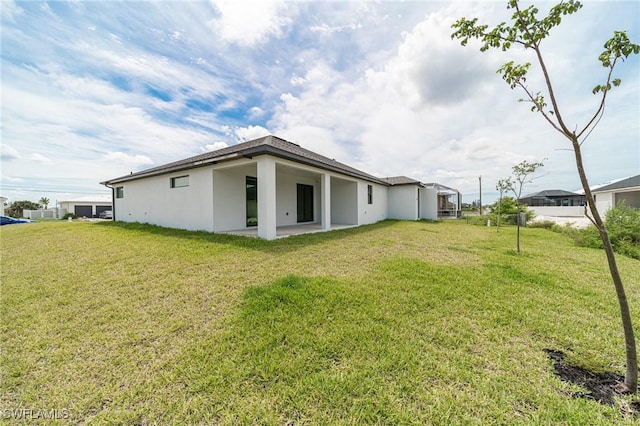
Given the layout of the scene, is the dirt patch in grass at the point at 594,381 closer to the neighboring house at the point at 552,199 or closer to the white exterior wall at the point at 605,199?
the white exterior wall at the point at 605,199

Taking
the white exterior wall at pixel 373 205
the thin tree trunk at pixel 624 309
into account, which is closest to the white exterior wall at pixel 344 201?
the white exterior wall at pixel 373 205

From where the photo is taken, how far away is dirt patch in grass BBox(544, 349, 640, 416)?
180 cm

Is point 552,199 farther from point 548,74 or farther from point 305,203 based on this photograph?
point 548,74

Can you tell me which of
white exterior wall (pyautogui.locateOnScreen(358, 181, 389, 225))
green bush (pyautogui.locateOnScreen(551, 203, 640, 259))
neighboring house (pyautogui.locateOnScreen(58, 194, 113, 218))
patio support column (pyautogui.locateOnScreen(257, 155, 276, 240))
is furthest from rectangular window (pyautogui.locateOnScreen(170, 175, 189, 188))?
neighboring house (pyautogui.locateOnScreen(58, 194, 113, 218))

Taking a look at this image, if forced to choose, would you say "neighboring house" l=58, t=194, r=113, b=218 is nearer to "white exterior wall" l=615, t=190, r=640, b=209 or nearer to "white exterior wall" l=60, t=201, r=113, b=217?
"white exterior wall" l=60, t=201, r=113, b=217

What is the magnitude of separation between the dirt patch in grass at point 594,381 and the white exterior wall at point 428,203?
18.4m

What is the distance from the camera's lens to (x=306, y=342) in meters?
2.44

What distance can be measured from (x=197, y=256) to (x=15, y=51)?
7.36m

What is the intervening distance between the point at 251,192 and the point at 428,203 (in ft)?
49.4

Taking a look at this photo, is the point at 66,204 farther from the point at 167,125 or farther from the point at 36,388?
the point at 36,388

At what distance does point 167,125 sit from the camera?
38.4 ft

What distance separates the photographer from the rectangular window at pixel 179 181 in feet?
32.9

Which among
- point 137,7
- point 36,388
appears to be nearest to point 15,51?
point 137,7

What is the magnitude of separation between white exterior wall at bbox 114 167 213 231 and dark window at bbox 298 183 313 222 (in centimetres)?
547
